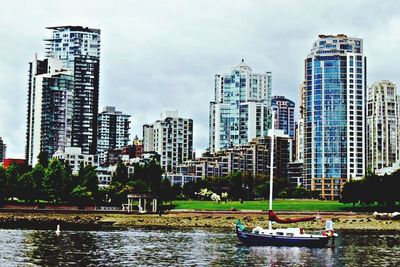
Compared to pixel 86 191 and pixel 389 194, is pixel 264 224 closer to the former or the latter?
pixel 389 194

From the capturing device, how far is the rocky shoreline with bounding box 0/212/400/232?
4985 inches

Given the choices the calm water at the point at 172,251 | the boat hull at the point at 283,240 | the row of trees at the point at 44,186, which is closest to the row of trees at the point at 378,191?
the calm water at the point at 172,251

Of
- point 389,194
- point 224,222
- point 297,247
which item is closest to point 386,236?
point 297,247

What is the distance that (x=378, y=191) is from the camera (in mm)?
153500

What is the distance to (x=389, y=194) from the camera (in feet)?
498

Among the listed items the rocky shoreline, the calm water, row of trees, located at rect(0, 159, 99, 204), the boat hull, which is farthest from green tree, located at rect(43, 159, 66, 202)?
the boat hull

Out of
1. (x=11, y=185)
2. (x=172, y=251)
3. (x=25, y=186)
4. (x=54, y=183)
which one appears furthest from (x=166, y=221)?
(x=172, y=251)

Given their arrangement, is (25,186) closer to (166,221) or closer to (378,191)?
(166,221)

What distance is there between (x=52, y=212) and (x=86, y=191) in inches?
898

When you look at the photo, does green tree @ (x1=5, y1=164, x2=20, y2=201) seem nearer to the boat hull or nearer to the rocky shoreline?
the rocky shoreline

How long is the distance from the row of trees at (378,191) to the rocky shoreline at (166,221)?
33.2 ft

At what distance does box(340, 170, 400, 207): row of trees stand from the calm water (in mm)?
48609

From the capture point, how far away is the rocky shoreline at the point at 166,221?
415 feet

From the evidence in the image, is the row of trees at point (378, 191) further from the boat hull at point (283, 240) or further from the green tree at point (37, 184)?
the green tree at point (37, 184)
